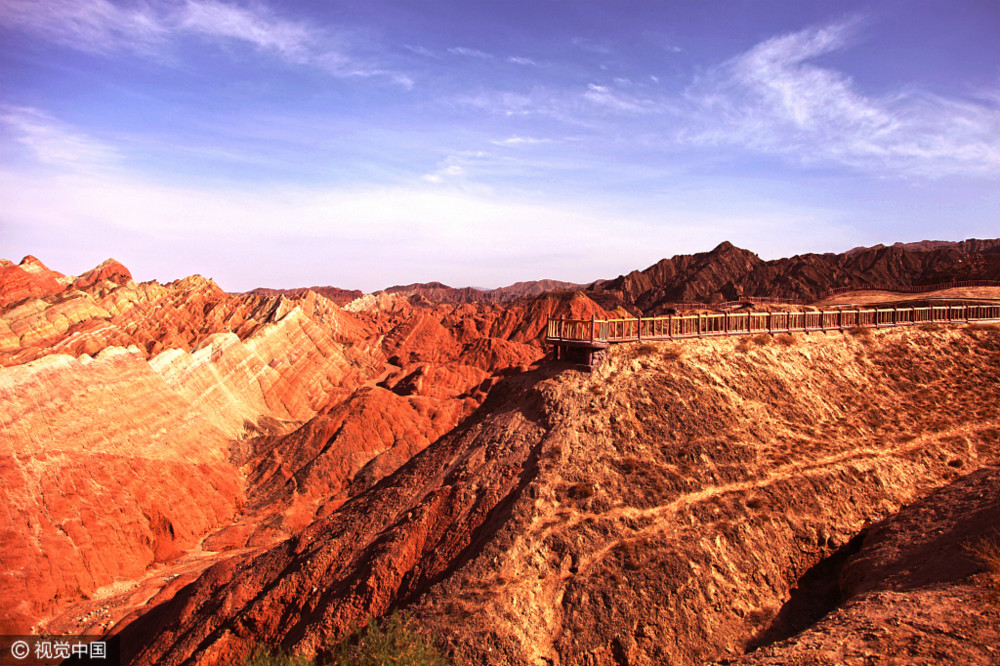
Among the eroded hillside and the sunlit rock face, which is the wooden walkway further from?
the sunlit rock face

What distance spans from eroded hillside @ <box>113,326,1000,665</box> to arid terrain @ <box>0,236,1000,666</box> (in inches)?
2.7

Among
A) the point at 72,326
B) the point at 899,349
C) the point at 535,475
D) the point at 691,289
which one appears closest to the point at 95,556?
the point at 535,475

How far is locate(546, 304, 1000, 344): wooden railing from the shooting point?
19016 mm

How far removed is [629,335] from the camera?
19.5m

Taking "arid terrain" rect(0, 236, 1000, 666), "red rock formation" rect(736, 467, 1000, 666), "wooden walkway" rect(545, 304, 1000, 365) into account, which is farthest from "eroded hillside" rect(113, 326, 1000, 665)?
"red rock formation" rect(736, 467, 1000, 666)

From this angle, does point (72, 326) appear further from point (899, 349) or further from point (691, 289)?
point (691, 289)

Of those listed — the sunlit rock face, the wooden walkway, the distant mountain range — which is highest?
the distant mountain range

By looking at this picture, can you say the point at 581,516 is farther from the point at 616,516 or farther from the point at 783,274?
the point at 783,274

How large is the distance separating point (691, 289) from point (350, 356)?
2788 inches

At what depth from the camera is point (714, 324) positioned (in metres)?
21.2

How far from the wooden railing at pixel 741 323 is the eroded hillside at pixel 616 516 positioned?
0.77m

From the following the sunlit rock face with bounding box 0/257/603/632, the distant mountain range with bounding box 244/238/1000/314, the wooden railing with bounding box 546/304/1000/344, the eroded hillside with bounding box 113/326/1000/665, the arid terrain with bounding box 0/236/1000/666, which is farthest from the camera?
the distant mountain range with bounding box 244/238/1000/314

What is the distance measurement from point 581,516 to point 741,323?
12075mm

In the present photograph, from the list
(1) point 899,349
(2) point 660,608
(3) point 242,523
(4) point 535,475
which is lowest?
(3) point 242,523
